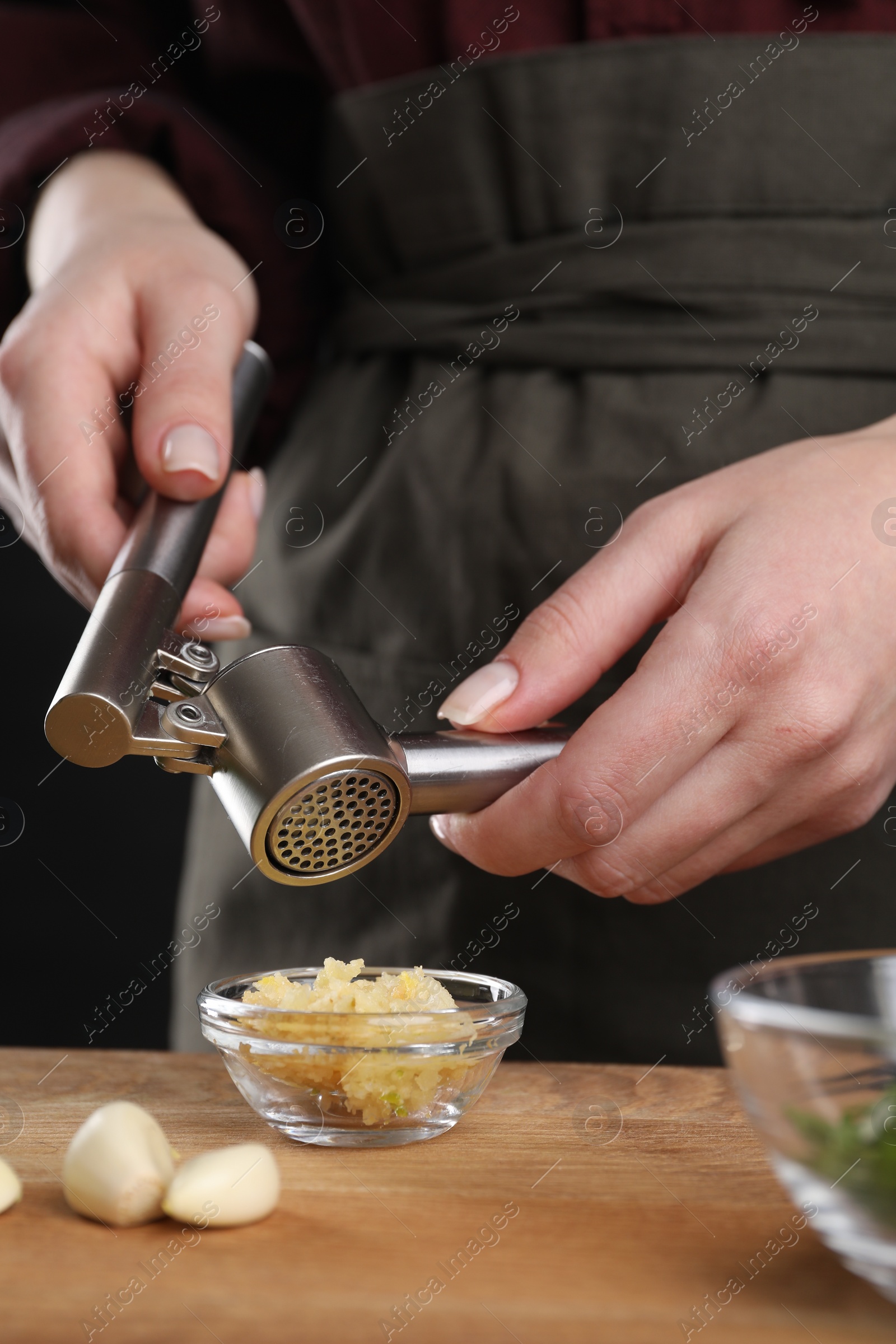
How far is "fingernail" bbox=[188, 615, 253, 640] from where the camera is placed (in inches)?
33.6

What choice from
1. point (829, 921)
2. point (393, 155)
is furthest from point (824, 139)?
point (829, 921)

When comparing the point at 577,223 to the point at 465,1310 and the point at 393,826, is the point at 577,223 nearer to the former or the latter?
the point at 393,826

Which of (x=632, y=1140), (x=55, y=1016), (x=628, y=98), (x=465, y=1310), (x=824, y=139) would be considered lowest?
(x=55, y=1016)

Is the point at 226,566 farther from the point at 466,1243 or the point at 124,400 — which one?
the point at 466,1243

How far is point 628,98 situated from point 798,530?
0.47 m

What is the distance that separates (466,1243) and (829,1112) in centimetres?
18

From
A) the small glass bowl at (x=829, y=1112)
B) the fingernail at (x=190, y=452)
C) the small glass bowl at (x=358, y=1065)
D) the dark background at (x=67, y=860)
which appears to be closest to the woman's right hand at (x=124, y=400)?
the fingernail at (x=190, y=452)

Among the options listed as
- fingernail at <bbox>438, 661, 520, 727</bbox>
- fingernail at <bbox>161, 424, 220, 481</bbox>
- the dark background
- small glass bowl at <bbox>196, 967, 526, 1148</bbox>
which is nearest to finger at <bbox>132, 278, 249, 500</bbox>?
fingernail at <bbox>161, 424, 220, 481</bbox>

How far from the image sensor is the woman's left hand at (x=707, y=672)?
745 millimetres

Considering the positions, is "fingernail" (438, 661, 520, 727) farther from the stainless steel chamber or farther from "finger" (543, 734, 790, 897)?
"finger" (543, 734, 790, 897)

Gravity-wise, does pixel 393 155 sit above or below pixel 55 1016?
above

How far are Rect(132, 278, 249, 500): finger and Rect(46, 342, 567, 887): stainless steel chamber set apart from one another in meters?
0.08

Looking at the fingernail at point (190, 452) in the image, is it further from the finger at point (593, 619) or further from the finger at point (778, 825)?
the finger at point (778, 825)

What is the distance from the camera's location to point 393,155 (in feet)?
3.65
